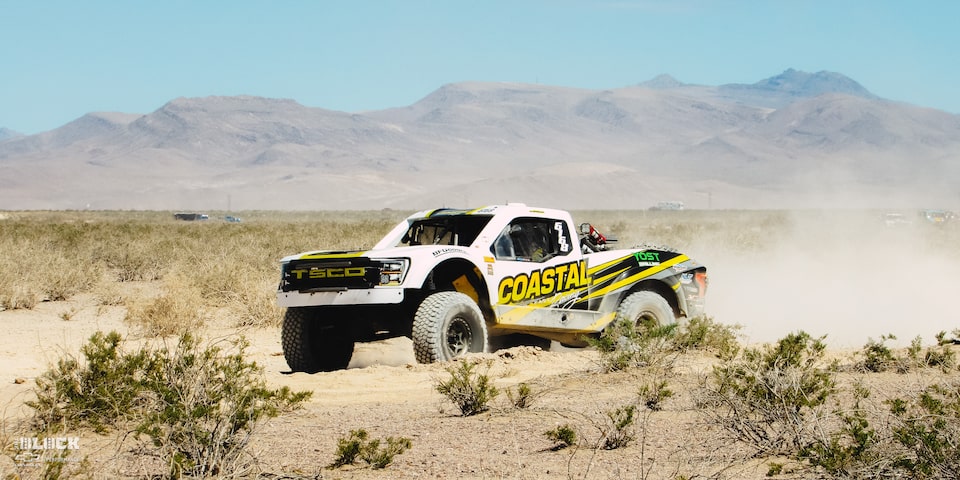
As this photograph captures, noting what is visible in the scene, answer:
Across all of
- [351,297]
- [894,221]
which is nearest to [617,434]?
[351,297]

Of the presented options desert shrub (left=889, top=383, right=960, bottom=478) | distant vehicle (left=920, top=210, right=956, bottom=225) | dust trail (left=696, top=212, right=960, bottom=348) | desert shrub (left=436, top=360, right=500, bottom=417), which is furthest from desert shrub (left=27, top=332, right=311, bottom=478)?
distant vehicle (left=920, top=210, right=956, bottom=225)

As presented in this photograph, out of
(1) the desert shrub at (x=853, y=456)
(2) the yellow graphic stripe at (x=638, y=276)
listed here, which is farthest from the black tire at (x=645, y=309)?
(1) the desert shrub at (x=853, y=456)

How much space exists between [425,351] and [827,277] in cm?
1753

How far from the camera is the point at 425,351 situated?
411 inches

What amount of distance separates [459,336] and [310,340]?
1614 mm

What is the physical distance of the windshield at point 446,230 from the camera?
11.8 metres

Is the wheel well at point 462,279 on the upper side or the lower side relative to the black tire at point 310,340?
upper

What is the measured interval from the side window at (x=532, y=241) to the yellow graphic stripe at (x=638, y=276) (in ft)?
2.14

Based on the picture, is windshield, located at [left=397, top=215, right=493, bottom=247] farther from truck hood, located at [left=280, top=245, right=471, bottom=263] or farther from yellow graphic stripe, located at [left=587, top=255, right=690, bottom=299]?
yellow graphic stripe, located at [left=587, top=255, right=690, bottom=299]

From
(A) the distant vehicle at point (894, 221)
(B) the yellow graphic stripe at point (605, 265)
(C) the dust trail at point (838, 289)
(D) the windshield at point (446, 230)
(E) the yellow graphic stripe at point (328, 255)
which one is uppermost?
(D) the windshield at point (446, 230)

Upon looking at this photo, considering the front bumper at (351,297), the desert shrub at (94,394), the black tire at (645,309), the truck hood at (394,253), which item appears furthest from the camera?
the black tire at (645,309)

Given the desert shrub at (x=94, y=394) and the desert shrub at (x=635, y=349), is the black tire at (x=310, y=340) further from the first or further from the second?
the desert shrub at (x=94, y=394)

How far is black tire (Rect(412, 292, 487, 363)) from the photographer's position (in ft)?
34.1

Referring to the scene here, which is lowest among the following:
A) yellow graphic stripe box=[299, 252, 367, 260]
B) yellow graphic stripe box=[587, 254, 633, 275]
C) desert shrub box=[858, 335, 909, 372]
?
desert shrub box=[858, 335, 909, 372]
